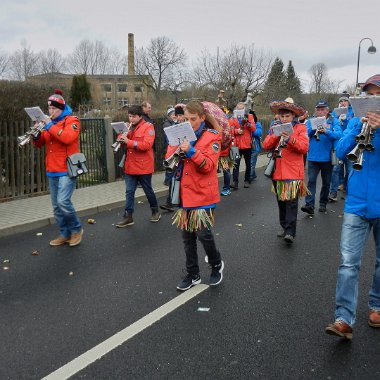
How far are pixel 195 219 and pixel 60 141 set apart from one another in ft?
7.95

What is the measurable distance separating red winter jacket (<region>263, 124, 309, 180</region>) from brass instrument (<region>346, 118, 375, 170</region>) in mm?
2953

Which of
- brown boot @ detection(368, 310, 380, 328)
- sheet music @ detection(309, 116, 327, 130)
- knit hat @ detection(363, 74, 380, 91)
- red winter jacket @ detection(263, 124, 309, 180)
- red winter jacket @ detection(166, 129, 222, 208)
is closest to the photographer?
knit hat @ detection(363, 74, 380, 91)

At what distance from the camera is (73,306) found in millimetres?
4266

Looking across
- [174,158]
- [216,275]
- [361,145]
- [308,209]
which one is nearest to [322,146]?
[308,209]

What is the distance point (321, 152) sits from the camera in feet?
26.8

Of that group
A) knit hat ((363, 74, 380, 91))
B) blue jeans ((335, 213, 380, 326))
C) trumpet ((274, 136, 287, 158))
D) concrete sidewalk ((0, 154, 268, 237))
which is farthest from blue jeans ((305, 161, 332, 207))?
knit hat ((363, 74, 380, 91))

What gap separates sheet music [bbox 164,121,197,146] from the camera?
13.7ft

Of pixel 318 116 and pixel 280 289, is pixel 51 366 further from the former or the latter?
pixel 318 116

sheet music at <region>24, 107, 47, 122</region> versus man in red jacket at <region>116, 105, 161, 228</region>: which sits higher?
sheet music at <region>24, 107, 47, 122</region>

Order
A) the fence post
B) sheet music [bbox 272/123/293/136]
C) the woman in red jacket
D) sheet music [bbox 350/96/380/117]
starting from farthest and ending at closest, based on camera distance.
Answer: the fence post → the woman in red jacket → sheet music [bbox 272/123/293/136] → sheet music [bbox 350/96/380/117]

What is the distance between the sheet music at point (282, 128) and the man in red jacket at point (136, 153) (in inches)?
79.9

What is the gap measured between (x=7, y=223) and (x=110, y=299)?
371cm

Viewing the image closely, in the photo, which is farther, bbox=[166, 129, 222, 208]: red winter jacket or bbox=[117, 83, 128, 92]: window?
bbox=[117, 83, 128, 92]: window

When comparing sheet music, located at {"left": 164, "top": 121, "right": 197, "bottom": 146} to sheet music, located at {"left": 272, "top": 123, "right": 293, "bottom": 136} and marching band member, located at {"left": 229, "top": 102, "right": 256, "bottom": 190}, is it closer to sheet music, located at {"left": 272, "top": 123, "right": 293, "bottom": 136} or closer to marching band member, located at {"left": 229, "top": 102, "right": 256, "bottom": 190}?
sheet music, located at {"left": 272, "top": 123, "right": 293, "bottom": 136}
